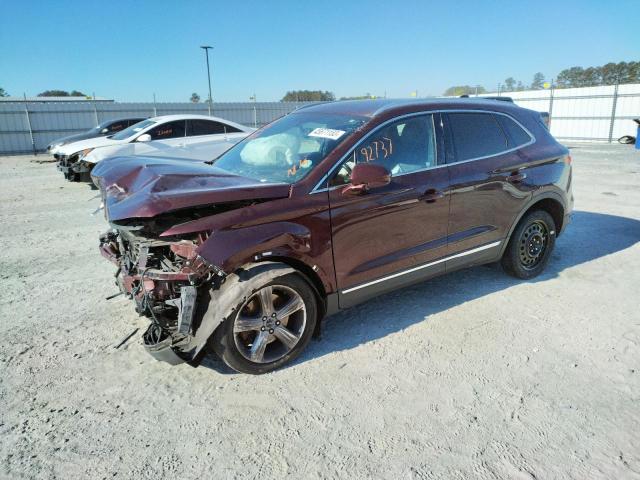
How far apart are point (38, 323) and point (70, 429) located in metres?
1.69

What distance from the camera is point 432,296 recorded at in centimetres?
462

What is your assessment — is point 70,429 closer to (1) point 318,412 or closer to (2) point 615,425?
(1) point 318,412

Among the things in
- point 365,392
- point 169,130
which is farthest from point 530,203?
point 169,130

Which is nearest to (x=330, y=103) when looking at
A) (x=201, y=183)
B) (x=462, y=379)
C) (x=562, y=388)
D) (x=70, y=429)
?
(x=201, y=183)

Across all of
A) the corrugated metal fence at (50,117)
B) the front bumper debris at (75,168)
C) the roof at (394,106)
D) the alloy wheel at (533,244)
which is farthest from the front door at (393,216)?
the corrugated metal fence at (50,117)

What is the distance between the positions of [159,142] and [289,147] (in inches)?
296

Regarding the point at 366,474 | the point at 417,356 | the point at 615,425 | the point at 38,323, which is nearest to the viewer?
the point at 366,474

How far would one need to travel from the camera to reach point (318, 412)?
292cm

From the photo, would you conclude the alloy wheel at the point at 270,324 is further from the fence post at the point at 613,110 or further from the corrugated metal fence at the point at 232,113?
the fence post at the point at 613,110

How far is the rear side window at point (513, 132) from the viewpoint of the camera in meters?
4.66

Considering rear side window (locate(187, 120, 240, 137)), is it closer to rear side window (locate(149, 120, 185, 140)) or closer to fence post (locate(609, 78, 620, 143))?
rear side window (locate(149, 120, 185, 140))

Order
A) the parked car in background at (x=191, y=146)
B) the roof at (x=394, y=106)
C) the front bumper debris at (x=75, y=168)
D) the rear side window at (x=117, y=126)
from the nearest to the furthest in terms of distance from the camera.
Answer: the roof at (x=394, y=106), the parked car in background at (x=191, y=146), the front bumper debris at (x=75, y=168), the rear side window at (x=117, y=126)

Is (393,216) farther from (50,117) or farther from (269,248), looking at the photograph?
(50,117)

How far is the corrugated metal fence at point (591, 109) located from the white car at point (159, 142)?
59.2 ft
